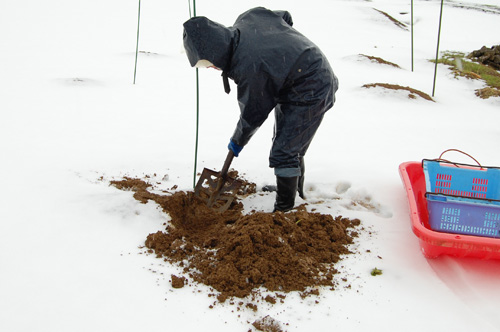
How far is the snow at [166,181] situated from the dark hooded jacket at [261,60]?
0.16 meters

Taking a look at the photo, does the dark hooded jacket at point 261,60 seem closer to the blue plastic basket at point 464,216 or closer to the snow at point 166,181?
the snow at point 166,181

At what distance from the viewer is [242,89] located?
1906mm

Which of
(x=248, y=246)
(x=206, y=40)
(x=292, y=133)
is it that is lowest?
(x=248, y=246)

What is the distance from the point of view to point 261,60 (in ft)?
5.99

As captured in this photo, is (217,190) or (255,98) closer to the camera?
(255,98)

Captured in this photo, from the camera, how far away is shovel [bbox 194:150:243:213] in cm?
225

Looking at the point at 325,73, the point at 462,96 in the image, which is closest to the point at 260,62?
the point at 325,73

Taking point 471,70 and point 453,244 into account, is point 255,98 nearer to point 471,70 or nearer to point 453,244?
point 453,244

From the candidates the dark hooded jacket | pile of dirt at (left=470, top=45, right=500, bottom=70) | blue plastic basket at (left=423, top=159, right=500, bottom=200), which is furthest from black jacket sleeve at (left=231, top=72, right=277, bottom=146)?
pile of dirt at (left=470, top=45, right=500, bottom=70)

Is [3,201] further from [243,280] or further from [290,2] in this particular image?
[290,2]

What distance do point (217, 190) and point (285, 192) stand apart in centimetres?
39

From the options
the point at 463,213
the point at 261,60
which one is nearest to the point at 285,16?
the point at 261,60

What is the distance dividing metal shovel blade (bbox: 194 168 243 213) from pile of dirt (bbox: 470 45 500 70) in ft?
27.9

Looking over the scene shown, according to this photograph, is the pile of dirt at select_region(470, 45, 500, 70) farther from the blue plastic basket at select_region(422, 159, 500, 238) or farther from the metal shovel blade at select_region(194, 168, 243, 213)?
the metal shovel blade at select_region(194, 168, 243, 213)
